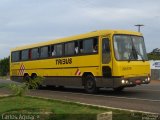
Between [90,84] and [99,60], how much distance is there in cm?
166

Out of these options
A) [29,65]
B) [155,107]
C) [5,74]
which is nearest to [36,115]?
[155,107]

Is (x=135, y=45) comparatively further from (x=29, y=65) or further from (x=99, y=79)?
(x=29, y=65)

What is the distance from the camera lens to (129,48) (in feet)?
72.9

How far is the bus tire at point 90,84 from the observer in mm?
23172

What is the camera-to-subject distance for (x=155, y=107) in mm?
15836

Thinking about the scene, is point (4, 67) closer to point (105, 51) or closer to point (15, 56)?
point (15, 56)

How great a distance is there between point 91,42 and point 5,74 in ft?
163

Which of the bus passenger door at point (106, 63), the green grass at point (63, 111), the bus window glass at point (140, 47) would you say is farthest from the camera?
the bus window glass at point (140, 47)

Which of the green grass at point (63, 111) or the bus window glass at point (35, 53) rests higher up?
the bus window glass at point (35, 53)

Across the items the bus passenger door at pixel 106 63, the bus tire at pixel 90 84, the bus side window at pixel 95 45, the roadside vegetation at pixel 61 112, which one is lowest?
the roadside vegetation at pixel 61 112

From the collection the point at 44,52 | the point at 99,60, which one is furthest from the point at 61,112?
the point at 44,52

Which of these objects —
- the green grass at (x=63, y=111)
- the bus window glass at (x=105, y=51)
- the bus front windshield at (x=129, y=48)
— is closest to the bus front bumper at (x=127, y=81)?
the bus front windshield at (x=129, y=48)

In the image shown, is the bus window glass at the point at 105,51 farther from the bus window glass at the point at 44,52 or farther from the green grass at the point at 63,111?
the bus window glass at the point at 44,52

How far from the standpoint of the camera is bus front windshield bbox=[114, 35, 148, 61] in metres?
21.8
